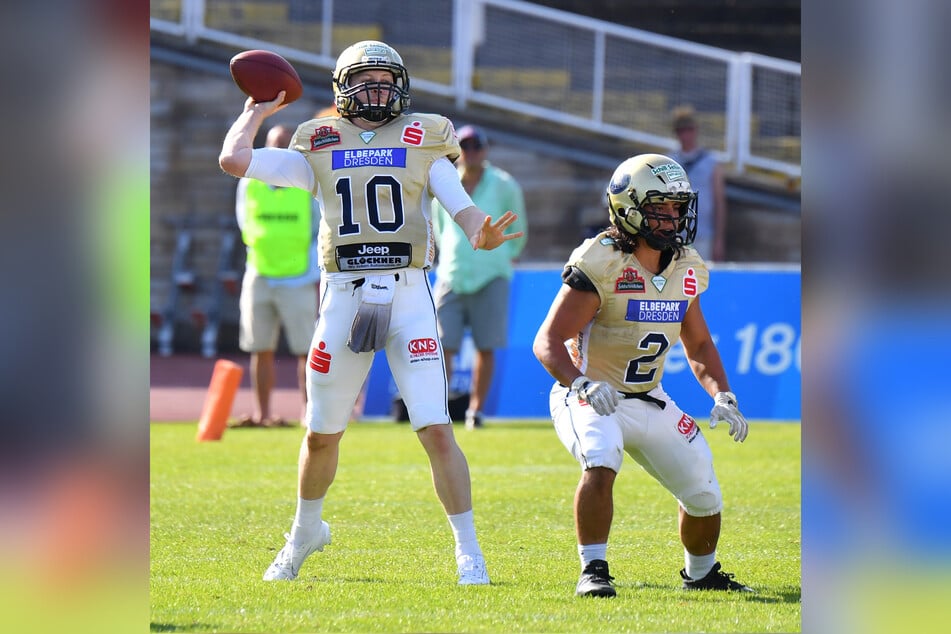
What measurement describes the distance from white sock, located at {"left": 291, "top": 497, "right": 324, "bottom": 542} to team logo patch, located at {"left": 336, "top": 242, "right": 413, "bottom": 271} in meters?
0.92

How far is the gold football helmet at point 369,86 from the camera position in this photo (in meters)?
5.78

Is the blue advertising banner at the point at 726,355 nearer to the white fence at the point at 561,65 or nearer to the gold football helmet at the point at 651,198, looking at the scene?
the white fence at the point at 561,65

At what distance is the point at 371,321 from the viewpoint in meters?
5.65

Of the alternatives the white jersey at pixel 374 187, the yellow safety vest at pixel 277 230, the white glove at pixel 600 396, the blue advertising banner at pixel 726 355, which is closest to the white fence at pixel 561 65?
the blue advertising banner at pixel 726 355

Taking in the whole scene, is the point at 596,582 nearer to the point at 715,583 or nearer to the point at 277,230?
the point at 715,583

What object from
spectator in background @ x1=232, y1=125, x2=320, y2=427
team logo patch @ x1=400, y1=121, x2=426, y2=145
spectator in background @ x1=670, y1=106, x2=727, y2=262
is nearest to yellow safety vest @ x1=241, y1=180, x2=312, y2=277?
spectator in background @ x1=232, y1=125, x2=320, y2=427

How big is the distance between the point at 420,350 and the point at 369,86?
102 centimetres

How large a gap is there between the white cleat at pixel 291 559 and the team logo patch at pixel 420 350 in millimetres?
784
